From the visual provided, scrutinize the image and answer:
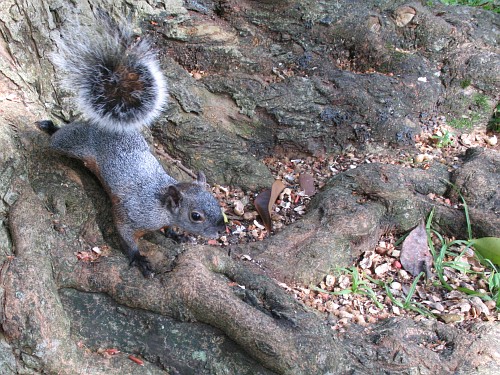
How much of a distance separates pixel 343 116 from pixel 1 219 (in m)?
2.83

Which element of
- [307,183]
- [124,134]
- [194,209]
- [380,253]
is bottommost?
[380,253]

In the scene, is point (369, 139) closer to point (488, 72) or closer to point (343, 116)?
point (343, 116)

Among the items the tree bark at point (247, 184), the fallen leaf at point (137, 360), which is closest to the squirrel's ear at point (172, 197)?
the tree bark at point (247, 184)

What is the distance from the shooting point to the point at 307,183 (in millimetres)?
4188

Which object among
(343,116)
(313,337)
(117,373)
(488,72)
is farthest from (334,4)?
(117,373)

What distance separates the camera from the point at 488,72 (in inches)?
186

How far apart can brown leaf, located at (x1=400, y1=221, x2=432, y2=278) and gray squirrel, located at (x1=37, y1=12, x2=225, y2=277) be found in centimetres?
133

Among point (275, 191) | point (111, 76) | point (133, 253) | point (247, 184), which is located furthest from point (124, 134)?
point (275, 191)

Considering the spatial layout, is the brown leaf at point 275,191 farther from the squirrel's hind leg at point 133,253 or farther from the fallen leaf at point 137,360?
the fallen leaf at point 137,360

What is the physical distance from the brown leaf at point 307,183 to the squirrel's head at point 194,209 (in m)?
1.10

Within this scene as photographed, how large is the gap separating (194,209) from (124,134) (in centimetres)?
68

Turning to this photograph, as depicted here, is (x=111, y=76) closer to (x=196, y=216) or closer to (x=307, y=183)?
(x=196, y=216)

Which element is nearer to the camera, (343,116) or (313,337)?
(313,337)

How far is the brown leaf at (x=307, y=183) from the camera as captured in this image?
4.14m
